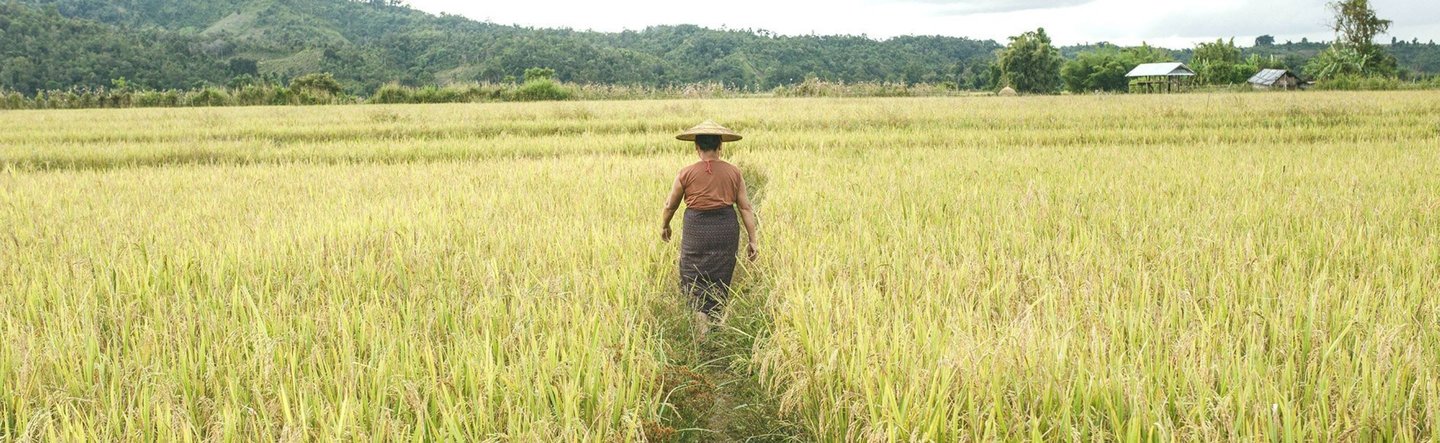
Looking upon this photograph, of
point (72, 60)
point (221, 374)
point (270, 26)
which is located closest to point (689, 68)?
point (72, 60)

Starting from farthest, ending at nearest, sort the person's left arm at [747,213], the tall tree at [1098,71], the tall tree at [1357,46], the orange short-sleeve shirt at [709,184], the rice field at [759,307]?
1. the tall tree at [1098,71]
2. the tall tree at [1357,46]
3. the person's left arm at [747,213]
4. the orange short-sleeve shirt at [709,184]
5. the rice field at [759,307]

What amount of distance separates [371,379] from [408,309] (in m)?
0.64

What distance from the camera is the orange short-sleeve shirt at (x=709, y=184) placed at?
3.48 m

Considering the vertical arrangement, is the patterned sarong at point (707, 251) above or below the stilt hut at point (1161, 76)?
below

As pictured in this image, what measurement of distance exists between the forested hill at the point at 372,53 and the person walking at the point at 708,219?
33.1 m

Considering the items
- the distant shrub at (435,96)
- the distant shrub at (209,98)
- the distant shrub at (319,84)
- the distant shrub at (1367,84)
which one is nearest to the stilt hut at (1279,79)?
the distant shrub at (1367,84)

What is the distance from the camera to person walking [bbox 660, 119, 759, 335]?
11.4 feet

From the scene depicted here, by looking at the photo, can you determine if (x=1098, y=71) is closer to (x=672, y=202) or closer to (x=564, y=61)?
(x=564, y=61)

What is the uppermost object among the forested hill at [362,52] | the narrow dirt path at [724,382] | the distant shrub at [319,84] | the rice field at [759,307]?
the forested hill at [362,52]

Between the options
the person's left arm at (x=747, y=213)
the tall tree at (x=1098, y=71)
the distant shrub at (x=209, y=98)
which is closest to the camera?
the person's left arm at (x=747, y=213)

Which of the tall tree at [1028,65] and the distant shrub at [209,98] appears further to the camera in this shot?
the tall tree at [1028,65]

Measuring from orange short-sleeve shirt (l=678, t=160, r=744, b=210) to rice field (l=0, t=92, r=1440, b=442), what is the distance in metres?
0.36

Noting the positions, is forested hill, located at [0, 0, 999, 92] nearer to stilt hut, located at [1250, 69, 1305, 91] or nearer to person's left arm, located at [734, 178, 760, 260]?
stilt hut, located at [1250, 69, 1305, 91]

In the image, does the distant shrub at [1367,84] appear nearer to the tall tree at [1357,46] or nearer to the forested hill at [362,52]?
the tall tree at [1357,46]
